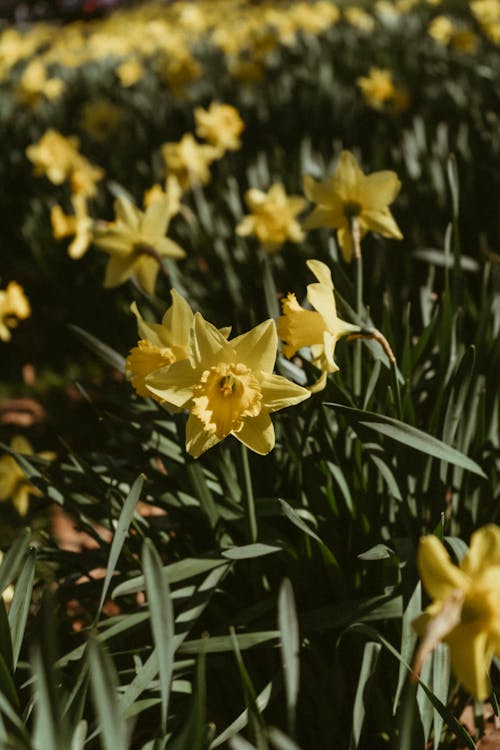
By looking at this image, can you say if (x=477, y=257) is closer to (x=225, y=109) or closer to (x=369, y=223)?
(x=369, y=223)

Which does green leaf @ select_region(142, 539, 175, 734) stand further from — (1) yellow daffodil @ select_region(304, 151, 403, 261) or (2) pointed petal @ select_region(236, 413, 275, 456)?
(1) yellow daffodil @ select_region(304, 151, 403, 261)

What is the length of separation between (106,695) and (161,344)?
0.63 m

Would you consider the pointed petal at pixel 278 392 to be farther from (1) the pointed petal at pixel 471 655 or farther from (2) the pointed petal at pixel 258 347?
(1) the pointed petal at pixel 471 655

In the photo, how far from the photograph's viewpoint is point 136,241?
1783 mm

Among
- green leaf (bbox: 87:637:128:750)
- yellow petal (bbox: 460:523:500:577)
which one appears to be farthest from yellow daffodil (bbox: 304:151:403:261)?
green leaf (bbox: 87:637:128:750)

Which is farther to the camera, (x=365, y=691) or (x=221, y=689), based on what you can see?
(x=221, y=689)

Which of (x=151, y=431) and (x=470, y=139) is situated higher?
(x=151, y=431)

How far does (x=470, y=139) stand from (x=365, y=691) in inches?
112

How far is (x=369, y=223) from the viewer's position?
5.42ft

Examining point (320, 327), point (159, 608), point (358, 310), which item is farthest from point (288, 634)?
point (358, 310)

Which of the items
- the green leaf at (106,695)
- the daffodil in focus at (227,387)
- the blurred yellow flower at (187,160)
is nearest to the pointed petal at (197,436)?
the daffodil in focus at (227,387)

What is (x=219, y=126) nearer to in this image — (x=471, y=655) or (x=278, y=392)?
(x=278, y=392)

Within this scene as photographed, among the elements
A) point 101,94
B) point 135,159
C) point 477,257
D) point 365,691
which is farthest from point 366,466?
point 101,94

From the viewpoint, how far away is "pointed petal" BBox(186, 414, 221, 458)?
1094mm
